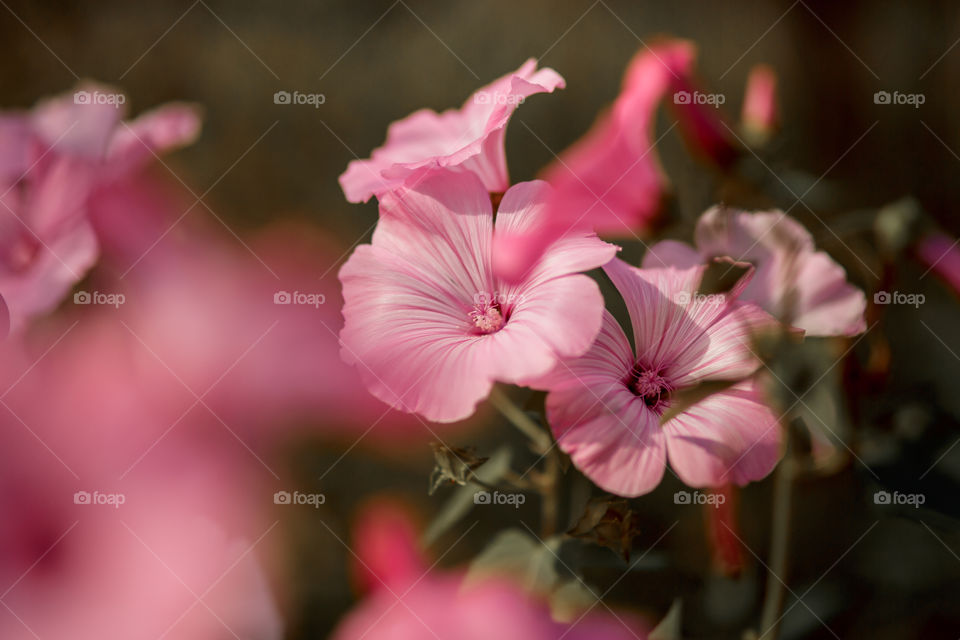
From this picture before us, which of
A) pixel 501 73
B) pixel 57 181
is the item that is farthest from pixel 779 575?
pixel 501 73

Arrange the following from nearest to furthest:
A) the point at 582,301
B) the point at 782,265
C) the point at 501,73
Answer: the point at 582,301 → the point at 782,265 → the point at 501,73

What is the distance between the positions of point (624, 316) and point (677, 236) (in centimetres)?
7

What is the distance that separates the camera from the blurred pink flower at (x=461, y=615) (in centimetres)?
31

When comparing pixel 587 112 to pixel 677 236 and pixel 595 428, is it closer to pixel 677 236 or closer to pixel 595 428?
pixel 677 236

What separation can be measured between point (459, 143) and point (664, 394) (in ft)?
0.59

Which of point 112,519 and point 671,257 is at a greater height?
point 671,257

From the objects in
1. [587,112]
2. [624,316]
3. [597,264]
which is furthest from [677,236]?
[587,112]

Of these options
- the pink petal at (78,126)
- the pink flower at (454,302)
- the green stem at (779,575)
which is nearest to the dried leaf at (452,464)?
the pink flower at (454,302)

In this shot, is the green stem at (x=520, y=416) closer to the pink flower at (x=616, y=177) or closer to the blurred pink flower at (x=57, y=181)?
the pink flower at (x=616, y=177)

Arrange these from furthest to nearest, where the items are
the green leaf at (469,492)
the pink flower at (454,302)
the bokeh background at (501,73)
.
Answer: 1. the bokeh background at (501,73)
2. the green leaf at (469,492)
3. the pink flower at (454,302)

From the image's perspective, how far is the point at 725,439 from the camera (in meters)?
0.31

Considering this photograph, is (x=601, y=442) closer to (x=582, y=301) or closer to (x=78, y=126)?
(x=582, y=301)

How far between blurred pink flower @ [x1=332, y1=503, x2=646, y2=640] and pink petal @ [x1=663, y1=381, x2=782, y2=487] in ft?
0.28

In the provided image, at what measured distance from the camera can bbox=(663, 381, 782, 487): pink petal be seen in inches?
11.9
